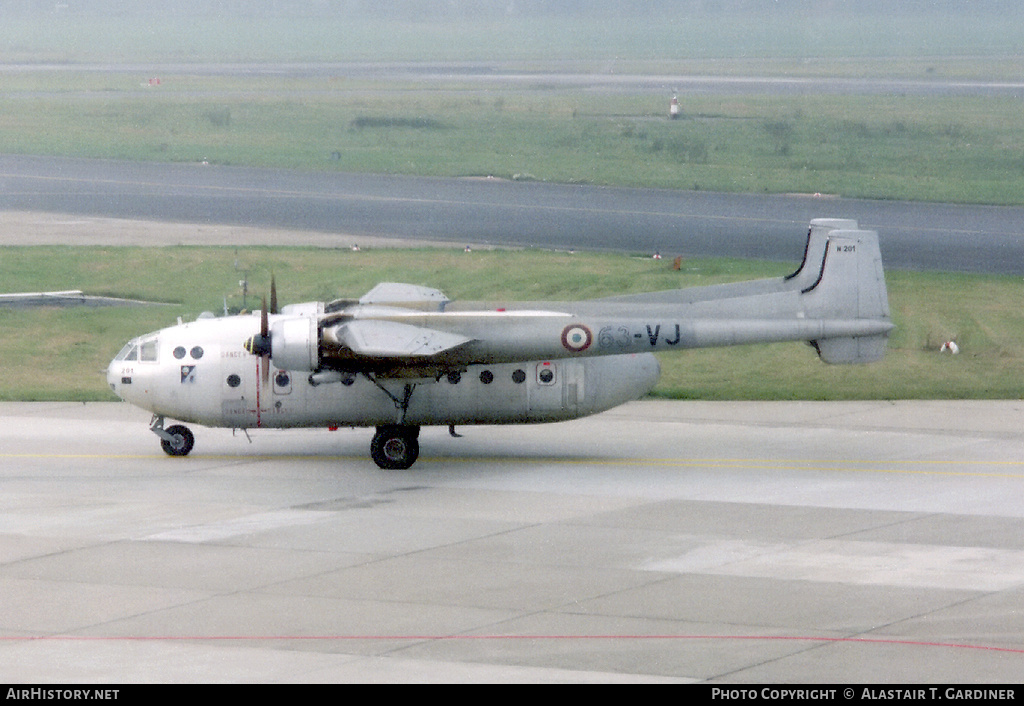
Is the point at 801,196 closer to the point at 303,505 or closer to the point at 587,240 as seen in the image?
the point at 587,240

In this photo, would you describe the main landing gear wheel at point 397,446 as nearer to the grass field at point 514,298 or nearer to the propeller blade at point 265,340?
the propeller blade at point 265,340

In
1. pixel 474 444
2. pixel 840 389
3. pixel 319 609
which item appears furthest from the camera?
pixel 840 389

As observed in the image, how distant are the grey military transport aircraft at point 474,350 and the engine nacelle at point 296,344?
0.06 feet

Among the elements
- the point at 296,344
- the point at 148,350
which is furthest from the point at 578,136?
the point at 296,344

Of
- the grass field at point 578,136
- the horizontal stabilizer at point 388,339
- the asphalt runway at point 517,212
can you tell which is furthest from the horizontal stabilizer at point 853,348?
the grass field at point 578,136

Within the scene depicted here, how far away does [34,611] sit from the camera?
800 inches

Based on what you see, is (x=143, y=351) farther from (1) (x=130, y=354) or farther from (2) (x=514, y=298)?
(2) (x=514, y=298)

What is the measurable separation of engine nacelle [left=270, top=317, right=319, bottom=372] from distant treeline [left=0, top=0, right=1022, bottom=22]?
125 meters

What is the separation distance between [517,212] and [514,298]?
14880 millimetres

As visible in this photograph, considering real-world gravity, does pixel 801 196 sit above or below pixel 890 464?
above

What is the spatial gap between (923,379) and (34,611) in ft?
86.9

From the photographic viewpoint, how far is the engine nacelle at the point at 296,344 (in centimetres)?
2898

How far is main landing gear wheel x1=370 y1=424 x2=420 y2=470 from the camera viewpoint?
3059 centimetres
